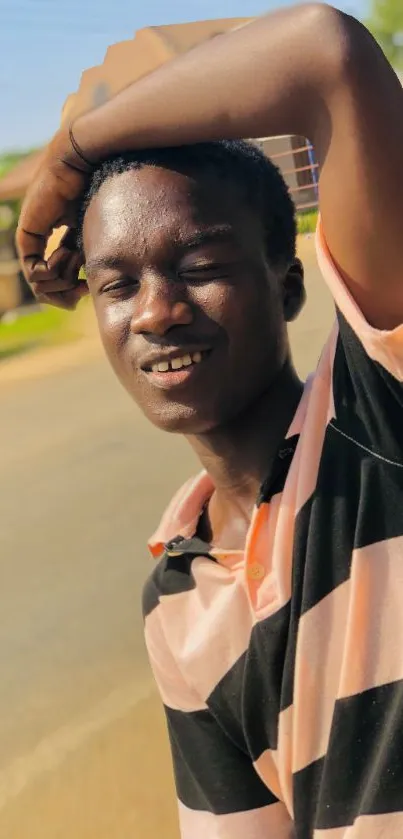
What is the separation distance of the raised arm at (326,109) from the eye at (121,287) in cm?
20

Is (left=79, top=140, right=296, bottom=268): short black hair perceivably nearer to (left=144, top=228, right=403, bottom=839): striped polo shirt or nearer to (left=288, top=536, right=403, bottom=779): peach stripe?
(left=144, top=228, right=403, bottom=839): striped polo shirt

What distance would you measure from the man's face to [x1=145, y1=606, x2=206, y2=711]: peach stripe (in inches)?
14.0

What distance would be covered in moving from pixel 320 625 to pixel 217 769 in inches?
15.3

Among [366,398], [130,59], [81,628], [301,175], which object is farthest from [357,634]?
[301,175]

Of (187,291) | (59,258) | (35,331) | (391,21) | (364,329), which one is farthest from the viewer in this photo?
(391,21)

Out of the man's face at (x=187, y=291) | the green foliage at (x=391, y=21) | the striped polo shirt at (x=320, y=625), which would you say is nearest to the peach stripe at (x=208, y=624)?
the striped polo shirt at (x=320, y=625)

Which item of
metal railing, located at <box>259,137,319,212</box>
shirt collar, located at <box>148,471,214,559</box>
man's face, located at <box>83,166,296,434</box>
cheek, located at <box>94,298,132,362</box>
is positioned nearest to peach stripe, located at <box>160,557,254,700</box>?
shirt collar, located at <box>148,471,214,559</box>

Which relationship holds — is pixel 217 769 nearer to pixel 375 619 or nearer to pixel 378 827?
pixel 378 827

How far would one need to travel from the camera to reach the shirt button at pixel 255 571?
1.12m

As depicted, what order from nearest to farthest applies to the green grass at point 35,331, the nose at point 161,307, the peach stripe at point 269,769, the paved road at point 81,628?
the nose at point 161,307 → the peach stripe at point 269,769 → the paved road at point 81,628 → the green grass at point 35,331

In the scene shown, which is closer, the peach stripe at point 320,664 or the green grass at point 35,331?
the peach stripe at point 320,664

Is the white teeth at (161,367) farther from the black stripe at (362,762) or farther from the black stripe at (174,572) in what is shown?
the black stripe at (362,762)

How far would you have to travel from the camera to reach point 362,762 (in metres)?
1.04

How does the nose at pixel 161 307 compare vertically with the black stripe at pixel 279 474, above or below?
above
